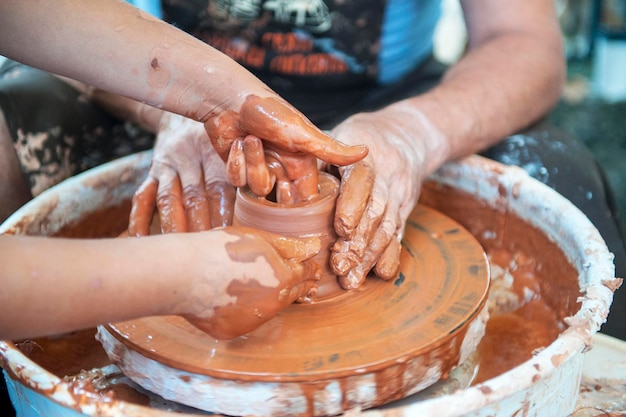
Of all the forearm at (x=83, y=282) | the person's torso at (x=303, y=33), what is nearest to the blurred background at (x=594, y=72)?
the person's torso at (x=303, y=33)

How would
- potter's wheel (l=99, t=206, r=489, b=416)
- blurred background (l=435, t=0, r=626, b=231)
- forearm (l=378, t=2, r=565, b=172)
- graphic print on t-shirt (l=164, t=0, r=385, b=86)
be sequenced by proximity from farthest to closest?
blurred background (l=435, t=0, r=626, b=231) → graphic print on t-shirt (l=164, t=0, r=385, b=86) → forearm (l=378, t=2, r=565, b=172) → potter's wheel (l=99, t=206, r=489, b=416)

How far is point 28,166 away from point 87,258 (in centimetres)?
106

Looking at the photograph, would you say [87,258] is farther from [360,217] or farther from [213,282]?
[360,217]

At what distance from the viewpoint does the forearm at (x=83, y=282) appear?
0.86 m

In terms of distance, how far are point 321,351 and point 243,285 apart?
213mm

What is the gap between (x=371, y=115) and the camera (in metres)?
1.58

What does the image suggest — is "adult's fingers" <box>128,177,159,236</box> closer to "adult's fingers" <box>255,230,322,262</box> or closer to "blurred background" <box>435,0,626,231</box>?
"adult's fingers" <box>255,230,322,262</box>

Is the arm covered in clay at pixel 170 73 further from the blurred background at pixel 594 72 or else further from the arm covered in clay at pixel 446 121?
the blurred background at pixel 594 72

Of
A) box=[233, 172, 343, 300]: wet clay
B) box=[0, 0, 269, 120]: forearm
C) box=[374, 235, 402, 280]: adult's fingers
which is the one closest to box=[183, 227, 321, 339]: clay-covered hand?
box=[233, 172, 343, 300]: wet clay

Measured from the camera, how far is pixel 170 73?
4.21 ft

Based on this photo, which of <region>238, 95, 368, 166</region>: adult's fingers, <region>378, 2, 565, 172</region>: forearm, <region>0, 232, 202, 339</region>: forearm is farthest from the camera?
<region>378, 2, 565, 172</region>: forearm

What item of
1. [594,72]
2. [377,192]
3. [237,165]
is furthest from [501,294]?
[594,72]

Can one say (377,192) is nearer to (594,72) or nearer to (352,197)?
(352,197)

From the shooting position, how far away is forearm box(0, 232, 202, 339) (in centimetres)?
86
